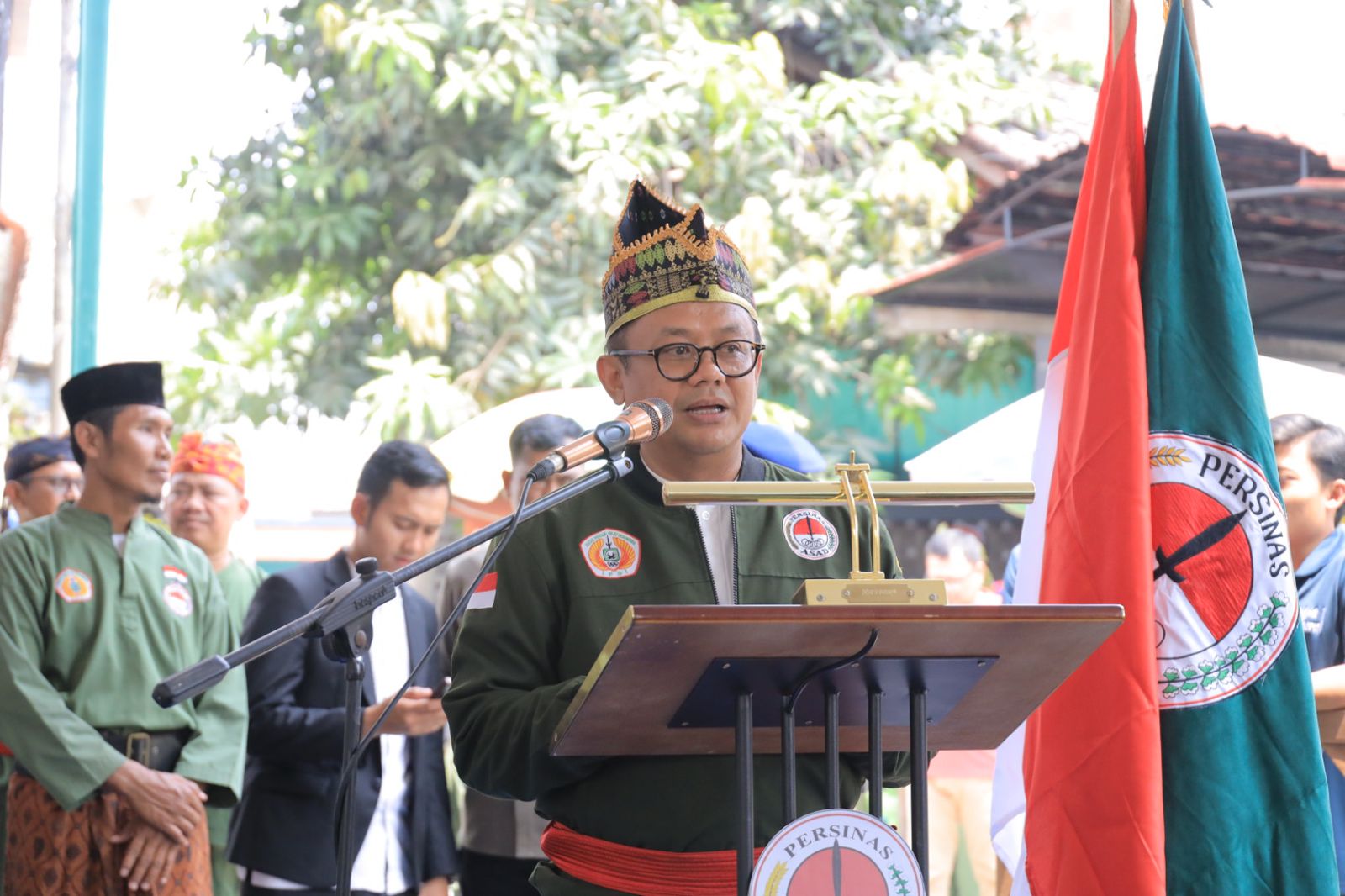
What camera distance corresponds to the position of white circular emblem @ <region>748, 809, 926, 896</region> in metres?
1.85

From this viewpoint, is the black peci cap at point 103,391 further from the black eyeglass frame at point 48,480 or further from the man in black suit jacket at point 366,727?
the black eyeglass frame at point 48,480

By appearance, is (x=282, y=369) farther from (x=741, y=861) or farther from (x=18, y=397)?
(x=741, y=861)

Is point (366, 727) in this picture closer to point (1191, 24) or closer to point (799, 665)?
point (799, 665)

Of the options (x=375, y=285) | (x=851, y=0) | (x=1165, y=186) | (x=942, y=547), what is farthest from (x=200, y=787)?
(x=851, y=0)

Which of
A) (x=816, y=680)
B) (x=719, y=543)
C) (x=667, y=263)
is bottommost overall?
(x=816, y=680)

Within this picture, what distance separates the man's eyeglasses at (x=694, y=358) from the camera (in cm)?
256

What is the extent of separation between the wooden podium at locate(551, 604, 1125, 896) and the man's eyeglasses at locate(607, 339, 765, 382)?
692 millimetres

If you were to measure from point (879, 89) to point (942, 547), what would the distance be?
3460 millimetres

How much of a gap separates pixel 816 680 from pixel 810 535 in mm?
641

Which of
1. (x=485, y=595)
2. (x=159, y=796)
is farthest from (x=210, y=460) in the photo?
(x=485, y=595)

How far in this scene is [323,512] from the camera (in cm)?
1677

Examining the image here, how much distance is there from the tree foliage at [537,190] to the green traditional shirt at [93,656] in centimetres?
441

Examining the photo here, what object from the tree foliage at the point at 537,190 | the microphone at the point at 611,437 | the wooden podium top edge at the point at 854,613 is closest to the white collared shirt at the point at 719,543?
the microphone at the point at 611,437

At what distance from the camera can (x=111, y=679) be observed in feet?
13.8
